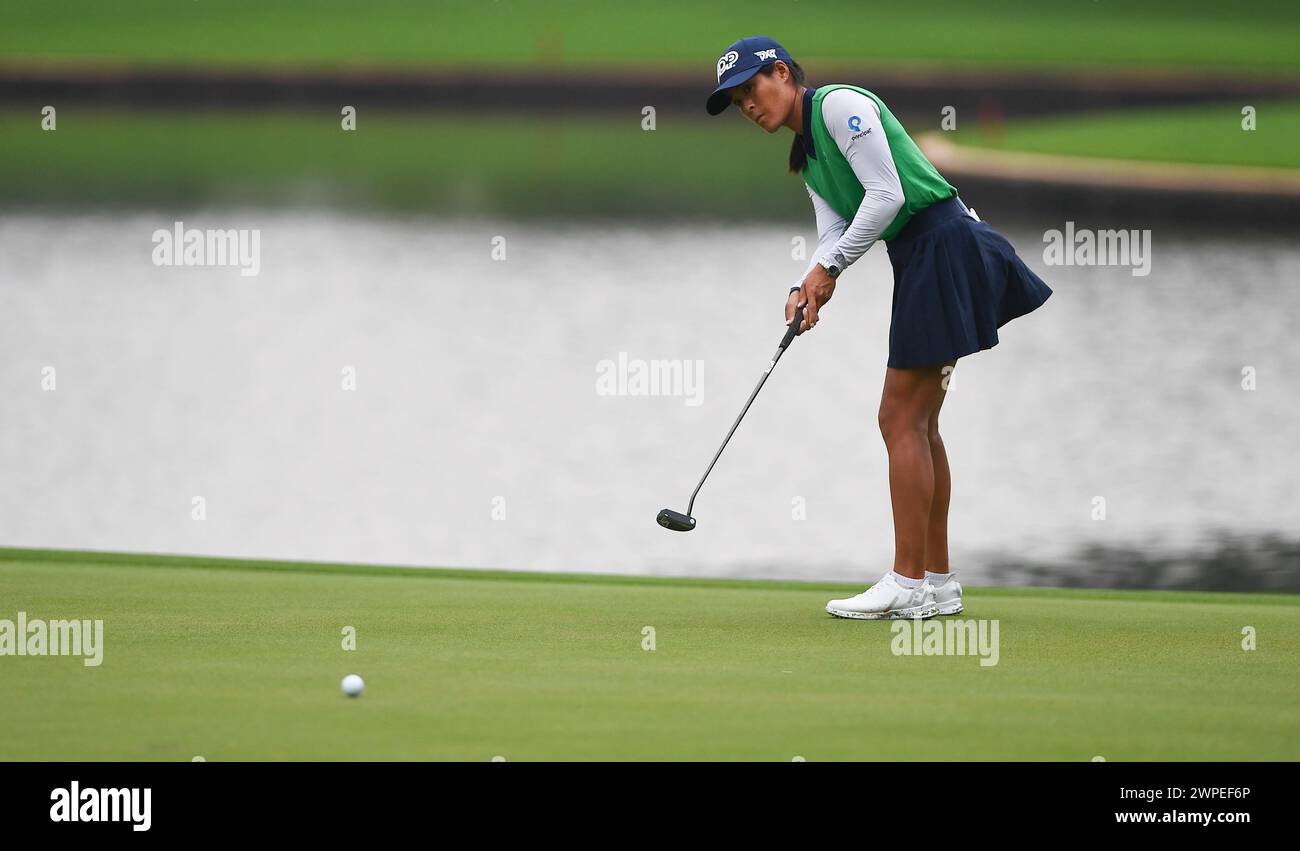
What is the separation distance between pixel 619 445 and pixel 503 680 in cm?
685

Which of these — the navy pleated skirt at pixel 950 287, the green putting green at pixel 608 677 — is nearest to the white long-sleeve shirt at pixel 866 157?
the navy pleated skirt at pixel 950 287

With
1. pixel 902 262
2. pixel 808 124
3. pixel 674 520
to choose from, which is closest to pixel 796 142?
pixel 808 124

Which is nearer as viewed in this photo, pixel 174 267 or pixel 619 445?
pixel 619 445

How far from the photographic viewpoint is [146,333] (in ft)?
47.6

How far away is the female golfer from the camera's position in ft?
16.2

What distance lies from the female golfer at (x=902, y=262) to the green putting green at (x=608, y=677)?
366 mm

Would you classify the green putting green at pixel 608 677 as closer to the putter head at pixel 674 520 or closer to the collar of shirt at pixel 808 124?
the putter head at pixel 674 520

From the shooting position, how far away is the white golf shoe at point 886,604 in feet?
16.5

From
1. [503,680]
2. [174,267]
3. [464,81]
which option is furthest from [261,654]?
[464,81]

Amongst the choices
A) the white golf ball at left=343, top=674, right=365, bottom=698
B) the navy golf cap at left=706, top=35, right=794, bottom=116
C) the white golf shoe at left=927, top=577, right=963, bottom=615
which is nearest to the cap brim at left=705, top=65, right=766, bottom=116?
the navy golf cap at left=706, top=35, right=794, bottom=116

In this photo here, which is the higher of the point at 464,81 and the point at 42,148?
the point at 464,81

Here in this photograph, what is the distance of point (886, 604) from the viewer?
5.04m

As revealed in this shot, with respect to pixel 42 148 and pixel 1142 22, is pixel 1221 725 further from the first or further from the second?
pixel 1142 22

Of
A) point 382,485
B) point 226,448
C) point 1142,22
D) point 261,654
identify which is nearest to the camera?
point 261,654
